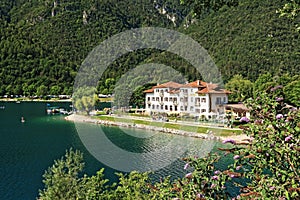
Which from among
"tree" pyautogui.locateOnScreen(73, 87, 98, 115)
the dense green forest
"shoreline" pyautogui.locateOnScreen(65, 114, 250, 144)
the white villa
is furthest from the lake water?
the dense green forest

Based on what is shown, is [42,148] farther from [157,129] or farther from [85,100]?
[85,100]

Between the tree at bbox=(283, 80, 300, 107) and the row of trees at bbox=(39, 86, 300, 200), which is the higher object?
the tree at bbox=(283, 80, 300, 107)

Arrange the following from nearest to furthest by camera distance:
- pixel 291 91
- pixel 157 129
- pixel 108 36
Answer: pixel 157 129 < pixel 291 91 < pixel 108 36

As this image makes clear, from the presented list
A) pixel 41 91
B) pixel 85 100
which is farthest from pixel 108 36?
pixel 85 100

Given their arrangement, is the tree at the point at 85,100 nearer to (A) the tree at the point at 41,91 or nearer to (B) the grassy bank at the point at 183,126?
(B) the grassy bank at the point at 183,126

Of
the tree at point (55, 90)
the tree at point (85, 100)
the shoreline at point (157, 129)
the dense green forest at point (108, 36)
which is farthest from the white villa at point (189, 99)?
the tree at point (55, 90)

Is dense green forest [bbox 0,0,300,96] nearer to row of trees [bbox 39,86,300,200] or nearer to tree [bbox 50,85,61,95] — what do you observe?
tree [bbox 50,85,61,95]

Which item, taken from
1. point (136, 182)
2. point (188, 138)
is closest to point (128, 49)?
point (188, 138)
